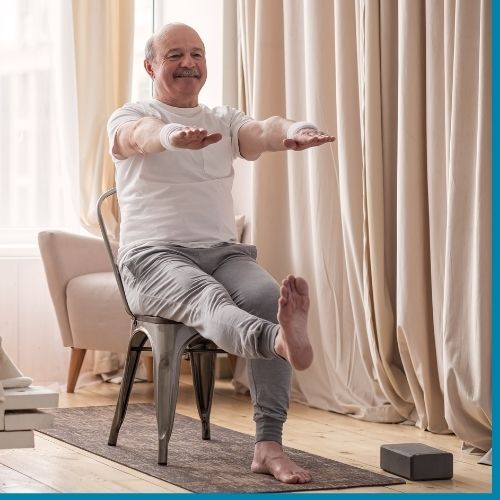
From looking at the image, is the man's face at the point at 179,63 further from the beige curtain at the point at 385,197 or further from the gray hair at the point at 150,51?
the beige curtain at the point at 385,197

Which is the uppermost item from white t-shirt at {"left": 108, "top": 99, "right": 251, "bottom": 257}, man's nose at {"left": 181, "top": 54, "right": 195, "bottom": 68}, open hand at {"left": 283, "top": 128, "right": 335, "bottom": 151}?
man's nose at {"left": 181, "top": 54, "right": 195, "bottom": 68}

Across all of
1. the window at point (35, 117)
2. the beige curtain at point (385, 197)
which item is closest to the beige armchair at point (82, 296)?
the window at point (35, 117)

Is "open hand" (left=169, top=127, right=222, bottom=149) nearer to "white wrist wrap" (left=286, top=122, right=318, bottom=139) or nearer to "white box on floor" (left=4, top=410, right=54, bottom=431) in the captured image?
"white wrist wrap" (left=286, top=122, right=318, bottom=139)

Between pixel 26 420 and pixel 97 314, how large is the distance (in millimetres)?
1687

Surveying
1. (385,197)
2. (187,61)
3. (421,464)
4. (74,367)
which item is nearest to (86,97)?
(74,367)

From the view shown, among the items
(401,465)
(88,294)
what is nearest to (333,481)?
(401,465)

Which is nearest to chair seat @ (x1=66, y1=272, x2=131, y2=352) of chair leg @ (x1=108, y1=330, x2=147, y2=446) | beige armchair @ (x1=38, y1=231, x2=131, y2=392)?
beige armchair @ (x1=38, y1=231, x2=131, y2=392)

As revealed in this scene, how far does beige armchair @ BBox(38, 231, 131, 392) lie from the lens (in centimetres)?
411

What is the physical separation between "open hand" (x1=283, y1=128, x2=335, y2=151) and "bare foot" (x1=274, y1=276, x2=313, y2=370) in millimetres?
384

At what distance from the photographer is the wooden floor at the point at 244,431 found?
8.32 ft

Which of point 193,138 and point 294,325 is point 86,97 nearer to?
point 193,138

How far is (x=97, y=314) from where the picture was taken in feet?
13.6

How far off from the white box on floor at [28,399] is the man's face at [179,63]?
912mm

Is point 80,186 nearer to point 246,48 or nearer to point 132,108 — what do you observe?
point 246,48
